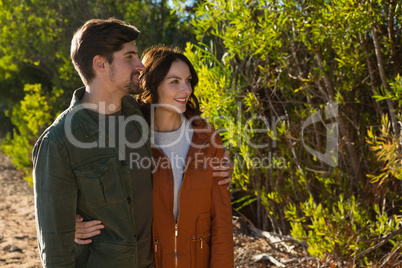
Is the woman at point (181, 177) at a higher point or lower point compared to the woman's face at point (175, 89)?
lower

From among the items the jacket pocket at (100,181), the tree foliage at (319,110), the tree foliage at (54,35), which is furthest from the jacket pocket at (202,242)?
the tree foliage at (54,35)

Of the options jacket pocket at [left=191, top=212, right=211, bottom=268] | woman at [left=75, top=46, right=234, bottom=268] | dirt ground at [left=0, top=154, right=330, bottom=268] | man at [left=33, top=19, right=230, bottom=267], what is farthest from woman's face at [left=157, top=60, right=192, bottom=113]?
dirt ground at [left=0, top=154, right=330, bottom=268]

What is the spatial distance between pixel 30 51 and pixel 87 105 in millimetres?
4893

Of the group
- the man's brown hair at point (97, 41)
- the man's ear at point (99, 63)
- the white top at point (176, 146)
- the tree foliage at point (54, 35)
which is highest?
the tree foliage at point (54, 35)

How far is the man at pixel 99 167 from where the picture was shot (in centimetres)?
181

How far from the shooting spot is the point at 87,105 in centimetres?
213

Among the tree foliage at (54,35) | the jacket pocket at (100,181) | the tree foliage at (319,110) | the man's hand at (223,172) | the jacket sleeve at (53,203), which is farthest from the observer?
the tree foliage at (54,35)

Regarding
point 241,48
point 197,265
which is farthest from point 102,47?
point 241,48

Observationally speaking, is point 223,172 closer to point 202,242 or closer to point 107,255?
point 202,242

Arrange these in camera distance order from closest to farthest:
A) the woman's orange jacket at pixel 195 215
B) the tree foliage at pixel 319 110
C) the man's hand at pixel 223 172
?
the woman's orange jacket at pixel 195 215
the man's hand at pixel 223 172
the tree foliage at pixel 319 110

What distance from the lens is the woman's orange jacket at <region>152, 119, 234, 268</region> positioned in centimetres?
227

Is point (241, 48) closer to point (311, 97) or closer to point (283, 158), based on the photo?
point (311, 97)

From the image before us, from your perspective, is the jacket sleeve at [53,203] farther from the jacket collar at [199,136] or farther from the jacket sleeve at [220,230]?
the jacket sleeve at [220,230]

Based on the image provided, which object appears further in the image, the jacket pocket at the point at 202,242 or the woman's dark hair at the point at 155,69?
the woman's dark hair at the point at 155,69
